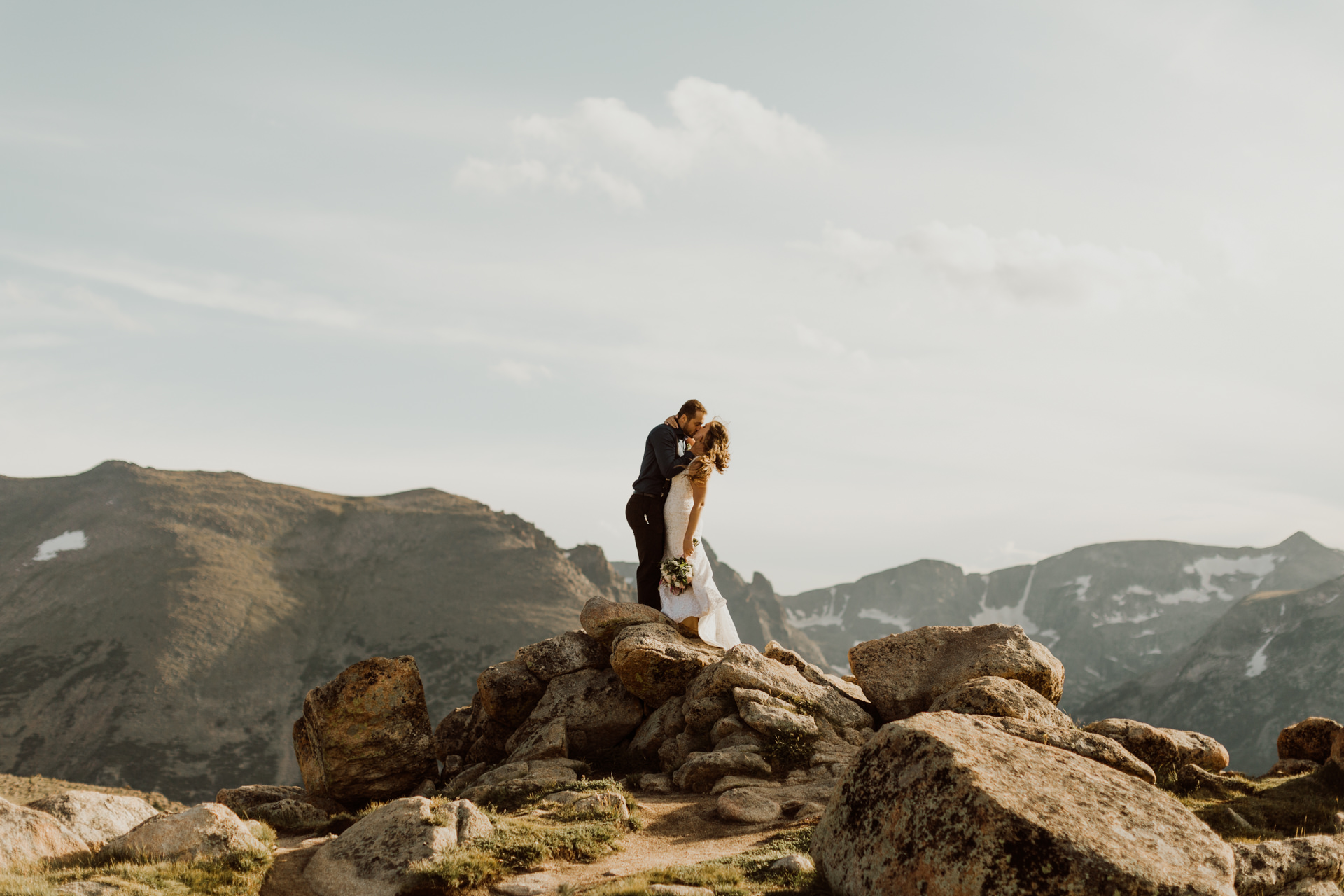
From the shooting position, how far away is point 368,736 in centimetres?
1952

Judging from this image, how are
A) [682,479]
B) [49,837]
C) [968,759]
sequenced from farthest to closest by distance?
[682,479]
[49,837]
[968,759]

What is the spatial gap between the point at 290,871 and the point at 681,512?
1194 cm

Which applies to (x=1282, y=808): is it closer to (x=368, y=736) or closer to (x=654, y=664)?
(x=654, y=664)

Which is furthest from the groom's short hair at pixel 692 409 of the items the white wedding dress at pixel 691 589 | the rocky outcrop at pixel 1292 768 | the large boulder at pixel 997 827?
the rocky outcrop at pixel 1292 768

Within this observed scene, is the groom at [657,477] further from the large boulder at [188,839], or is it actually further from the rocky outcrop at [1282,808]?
the rocky outcrop at [1282,808]

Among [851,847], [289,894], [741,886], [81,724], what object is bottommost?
[81,724]

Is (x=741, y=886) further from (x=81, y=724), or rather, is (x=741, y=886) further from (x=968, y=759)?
(x=81, y=724)

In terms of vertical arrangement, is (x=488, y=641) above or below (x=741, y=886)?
below

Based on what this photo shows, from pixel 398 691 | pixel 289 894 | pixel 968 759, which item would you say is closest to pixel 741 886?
pixel 968 759

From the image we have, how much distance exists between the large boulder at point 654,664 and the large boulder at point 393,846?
25.0ft

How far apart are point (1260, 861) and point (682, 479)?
14.1 meters

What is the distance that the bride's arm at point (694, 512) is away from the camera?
2228 cm

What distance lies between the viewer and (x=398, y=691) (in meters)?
20.1

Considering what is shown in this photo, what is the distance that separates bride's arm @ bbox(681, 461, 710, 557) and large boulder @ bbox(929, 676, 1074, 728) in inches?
283
